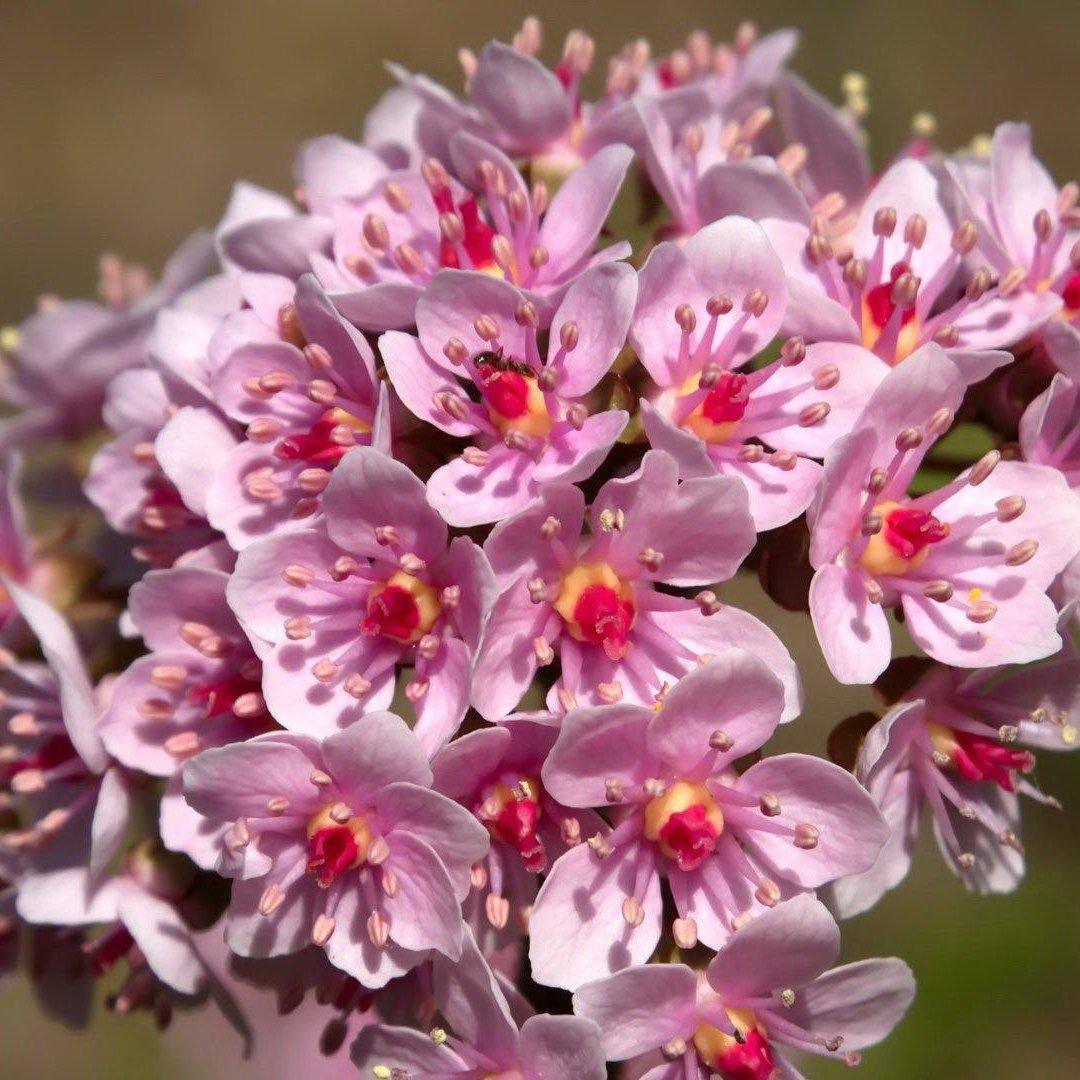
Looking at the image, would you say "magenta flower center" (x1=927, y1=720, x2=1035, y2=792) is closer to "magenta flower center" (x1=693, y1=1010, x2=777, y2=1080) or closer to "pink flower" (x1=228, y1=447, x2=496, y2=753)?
"magenta flower center" (x1=693, y1=1010, x2=777, y2=1080)

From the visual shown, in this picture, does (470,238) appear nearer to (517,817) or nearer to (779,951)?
(517,817)

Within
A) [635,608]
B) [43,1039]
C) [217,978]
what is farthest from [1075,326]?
[43,1039]

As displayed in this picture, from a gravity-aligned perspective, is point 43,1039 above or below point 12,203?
below

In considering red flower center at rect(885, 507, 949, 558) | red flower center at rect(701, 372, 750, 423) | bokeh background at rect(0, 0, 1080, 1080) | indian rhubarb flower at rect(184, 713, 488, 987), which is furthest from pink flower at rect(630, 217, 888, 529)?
bokeh background at rect(0, 0, 1080, 1080)

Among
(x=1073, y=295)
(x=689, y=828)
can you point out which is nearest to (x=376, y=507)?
(x=689, y=828)

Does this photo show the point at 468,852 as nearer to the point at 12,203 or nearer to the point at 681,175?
the point at 681,175

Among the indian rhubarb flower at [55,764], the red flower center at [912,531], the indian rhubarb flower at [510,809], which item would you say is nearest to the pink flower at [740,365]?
the red flower center at [912,531]
